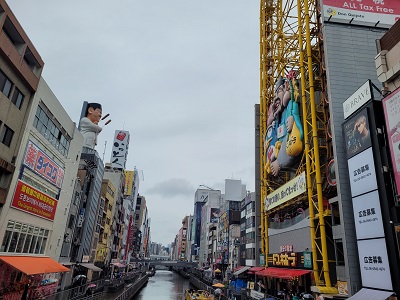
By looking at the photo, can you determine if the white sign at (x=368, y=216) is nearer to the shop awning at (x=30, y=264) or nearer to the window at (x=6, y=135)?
the shop awning at (x=30, y=264)

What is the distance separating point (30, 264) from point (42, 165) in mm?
8222

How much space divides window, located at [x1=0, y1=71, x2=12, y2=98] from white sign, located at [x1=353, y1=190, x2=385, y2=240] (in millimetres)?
26501

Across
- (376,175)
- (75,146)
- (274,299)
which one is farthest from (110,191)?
(376,175)

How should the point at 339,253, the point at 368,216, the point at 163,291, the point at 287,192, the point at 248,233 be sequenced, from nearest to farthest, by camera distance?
1. the point at 368,216
2. the point at 339,253
3. the point at 287,192
4. the point at 248,233
5. the point at 163,291

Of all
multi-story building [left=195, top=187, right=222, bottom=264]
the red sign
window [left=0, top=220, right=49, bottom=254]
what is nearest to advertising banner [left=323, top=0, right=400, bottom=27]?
the red sign

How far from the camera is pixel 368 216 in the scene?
70.5 ft

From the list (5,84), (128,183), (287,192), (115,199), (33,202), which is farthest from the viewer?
(128,183)

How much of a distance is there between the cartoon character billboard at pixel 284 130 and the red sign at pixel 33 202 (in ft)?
91.5

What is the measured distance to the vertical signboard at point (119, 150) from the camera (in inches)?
3275

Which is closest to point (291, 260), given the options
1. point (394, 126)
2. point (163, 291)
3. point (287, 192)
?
point (287, 192)

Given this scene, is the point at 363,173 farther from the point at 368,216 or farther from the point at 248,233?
the point at 248,233

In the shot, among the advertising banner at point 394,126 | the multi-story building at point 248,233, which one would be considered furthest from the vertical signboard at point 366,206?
the multi-story building at point 248,233

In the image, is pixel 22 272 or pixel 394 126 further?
pixel 22 272

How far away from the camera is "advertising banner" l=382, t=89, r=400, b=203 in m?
Result: 18.8
